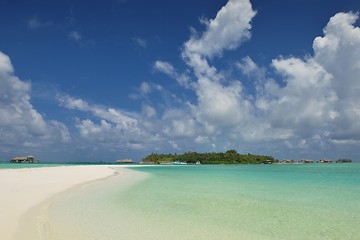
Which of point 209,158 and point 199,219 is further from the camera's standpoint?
point 209,158

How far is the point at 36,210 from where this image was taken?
12.4m

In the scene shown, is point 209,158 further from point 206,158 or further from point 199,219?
point 199,219

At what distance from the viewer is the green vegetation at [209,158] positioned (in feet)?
586

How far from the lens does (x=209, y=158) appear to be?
18125 cm

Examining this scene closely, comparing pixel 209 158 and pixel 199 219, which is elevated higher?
pixel 209 158

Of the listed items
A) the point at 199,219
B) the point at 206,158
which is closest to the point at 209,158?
the point at 206,158

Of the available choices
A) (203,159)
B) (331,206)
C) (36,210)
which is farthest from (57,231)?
(203,159)

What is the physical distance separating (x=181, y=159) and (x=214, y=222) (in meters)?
182

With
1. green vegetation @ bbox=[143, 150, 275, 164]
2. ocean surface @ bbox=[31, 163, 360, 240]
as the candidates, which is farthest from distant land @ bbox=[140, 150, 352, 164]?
ocean surface @ bbox=[31, 163, 360, 240]

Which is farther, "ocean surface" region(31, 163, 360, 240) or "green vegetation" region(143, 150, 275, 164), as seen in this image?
"green vegetation" region(143, 150, 275, 164)

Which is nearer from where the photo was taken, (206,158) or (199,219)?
(199,219)

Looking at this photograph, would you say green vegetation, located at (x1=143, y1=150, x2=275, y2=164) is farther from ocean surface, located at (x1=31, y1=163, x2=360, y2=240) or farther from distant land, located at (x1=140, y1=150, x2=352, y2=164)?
ocean surface, located at (x1=31, y1=163, x2=360, y2=240)

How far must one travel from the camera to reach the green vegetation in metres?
179

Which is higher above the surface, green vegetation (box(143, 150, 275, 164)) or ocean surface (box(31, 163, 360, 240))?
green vegetation (box(143, 150, 275, 164))
